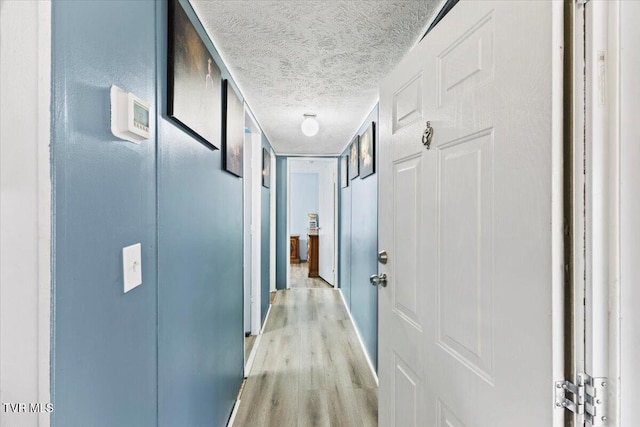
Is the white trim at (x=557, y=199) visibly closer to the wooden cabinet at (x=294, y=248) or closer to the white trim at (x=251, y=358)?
the white trim at (x=251, y=358)

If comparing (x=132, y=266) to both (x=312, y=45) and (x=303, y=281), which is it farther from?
(x=303, y=281)

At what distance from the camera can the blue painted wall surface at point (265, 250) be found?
3342 mm

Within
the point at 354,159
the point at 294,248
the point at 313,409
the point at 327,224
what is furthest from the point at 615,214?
the point at 294,248

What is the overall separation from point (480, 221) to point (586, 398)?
395mm

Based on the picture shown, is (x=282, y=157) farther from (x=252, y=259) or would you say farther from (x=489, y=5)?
(x=489, y=5)

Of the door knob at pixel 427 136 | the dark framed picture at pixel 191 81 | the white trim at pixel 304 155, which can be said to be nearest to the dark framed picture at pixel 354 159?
the white trim at pixel 304 155

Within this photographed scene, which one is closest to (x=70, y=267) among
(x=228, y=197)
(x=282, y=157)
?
(x=228, y=197)

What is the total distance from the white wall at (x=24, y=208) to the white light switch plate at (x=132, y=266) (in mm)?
249

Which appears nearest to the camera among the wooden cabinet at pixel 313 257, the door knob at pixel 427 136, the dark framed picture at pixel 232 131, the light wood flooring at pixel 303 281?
the door knob at pixel 427 136

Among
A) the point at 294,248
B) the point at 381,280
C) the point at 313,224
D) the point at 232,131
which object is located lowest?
the point at 294,248

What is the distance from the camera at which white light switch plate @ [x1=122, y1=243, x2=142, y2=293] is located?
756 mm

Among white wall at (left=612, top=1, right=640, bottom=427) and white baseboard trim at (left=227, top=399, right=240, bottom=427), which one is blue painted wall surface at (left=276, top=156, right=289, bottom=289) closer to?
white baseboard trim at (left=227, top=399, right=240, bottom=427)

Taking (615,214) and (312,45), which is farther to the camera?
(312,45)

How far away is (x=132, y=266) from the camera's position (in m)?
0.79
